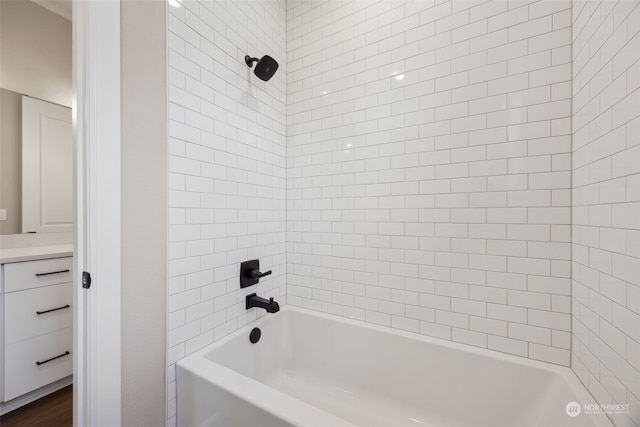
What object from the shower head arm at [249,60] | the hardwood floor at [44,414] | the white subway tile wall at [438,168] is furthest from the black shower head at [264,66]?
the hardwood floor at [44,414]

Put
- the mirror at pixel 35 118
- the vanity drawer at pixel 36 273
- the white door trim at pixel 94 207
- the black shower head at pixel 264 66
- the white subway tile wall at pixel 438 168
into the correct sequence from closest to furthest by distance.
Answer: the white door trim at pixel 94 207
the white subway tile wall at pixel 438 168
the black shower head at pixel 264 66
the vanity drawer at pixel 36 273
the mirror at pixel 35 118

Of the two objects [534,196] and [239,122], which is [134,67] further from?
[534,196]

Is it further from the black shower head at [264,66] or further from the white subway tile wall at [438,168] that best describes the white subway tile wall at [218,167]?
the white subway tile wall at [438,168]

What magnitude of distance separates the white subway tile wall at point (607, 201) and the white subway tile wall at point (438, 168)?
0.19ft

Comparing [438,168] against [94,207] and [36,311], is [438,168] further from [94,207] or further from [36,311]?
[36,311]

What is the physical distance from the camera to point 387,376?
55.0 inches

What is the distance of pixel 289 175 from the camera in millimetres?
1830

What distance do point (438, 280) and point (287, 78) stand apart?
169cm

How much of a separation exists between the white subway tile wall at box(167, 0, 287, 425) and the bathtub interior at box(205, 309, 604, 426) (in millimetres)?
250

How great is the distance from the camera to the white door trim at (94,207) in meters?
0.86

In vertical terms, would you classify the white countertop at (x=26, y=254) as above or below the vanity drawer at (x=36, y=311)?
above

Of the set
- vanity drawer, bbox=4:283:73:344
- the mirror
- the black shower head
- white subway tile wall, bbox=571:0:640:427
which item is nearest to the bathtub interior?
white subway tile wall, bbox=571:0:640:427

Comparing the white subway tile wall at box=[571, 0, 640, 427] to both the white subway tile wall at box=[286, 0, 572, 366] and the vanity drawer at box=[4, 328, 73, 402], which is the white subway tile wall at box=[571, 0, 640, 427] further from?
the vanity drawer at box=[4, 328, 73, 402]

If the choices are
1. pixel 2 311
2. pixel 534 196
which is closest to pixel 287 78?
Result: pixel 534 196
